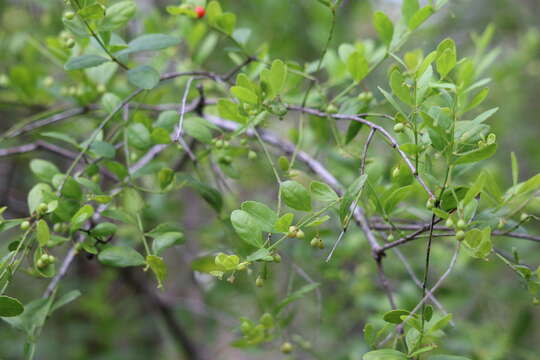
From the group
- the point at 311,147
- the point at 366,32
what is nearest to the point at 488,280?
the point at 311,147

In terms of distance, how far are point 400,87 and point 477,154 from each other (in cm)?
16

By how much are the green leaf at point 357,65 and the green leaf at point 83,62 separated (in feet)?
1.56

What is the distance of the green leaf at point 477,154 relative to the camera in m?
0.72

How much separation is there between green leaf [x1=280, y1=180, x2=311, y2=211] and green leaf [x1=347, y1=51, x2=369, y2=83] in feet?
1.09

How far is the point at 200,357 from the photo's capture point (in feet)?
7.06

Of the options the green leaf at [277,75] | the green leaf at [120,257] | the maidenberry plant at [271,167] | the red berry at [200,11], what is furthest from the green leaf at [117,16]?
the green leaf at [120,257]

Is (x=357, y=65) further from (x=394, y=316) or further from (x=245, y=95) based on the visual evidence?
(x=394, y=316)

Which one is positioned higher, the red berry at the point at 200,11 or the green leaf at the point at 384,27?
the green leaf at the point at 384,27

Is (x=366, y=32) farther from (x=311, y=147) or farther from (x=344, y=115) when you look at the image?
(x=344, y=115)

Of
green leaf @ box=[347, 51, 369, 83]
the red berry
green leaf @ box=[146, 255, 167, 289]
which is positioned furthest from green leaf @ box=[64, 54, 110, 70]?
green leaf @ box=[347, 51, 369, 83]

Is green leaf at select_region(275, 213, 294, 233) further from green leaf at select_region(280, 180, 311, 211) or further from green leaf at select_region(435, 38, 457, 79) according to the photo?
green leaf at select_region(435, 38, 457, 79)

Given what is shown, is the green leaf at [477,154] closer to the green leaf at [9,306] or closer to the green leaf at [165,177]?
the green leaf at [165,177]

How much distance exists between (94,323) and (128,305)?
0.29 meters

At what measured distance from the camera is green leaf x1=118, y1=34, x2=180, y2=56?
957 mm
